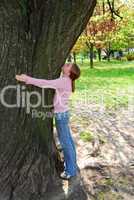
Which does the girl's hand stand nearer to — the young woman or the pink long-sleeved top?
the young woman

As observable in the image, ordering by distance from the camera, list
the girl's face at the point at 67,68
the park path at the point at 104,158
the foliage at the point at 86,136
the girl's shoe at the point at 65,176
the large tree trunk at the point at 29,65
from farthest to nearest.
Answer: the foliage at the point at 86,136, the girl's shoe at the point at 65,176, the park path at the point at 104,158, the girl's face at the point at 67,68, the large tree trunk at the point at 29,65

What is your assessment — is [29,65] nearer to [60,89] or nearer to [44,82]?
[44,82]

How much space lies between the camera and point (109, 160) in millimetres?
6586

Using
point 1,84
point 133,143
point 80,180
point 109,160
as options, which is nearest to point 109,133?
point 133,143

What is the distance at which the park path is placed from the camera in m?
5.42

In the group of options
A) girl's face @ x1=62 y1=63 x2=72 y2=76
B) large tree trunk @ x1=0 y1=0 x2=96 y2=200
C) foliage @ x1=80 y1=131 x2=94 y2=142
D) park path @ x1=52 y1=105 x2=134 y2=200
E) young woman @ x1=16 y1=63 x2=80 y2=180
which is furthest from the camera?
foliage @ x1=80 y1=131 x2=94 y2=142

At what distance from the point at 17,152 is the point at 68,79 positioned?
108cm

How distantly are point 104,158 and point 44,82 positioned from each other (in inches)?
86.9

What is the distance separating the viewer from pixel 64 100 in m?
5.27

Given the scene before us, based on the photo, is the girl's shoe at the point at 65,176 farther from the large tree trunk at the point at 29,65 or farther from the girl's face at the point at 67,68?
the girl's face at the point at 67,68

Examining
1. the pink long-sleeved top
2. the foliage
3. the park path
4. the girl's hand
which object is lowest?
the park path

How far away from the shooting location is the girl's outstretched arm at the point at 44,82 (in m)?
4.85

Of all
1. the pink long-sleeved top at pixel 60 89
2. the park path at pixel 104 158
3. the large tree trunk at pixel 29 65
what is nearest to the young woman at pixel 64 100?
the pink long-sleeved top at pixel 60 89

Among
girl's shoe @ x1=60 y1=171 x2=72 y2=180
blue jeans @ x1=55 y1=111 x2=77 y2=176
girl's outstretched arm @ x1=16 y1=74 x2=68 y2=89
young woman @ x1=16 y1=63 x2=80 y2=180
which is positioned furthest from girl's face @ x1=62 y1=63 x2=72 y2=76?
girl's shoe @ x1=60 y1=171 x2=72 y2=180
